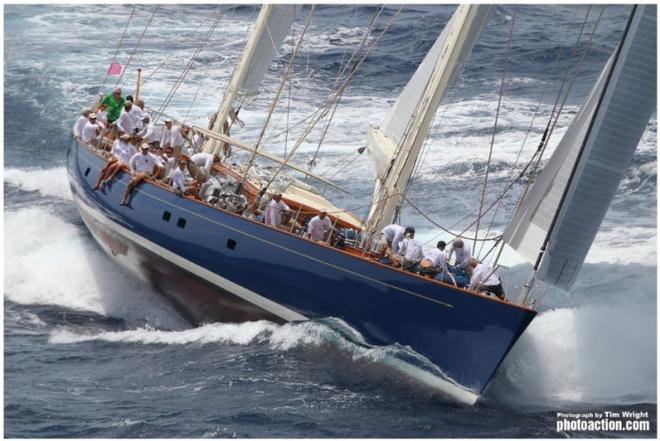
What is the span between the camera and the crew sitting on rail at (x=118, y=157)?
68.0 ft

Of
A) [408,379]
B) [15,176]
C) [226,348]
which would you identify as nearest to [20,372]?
[226,348]

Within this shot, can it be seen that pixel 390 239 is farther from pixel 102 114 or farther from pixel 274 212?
pixel 102 114

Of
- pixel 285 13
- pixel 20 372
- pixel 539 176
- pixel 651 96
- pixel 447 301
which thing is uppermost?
pixel 285 13

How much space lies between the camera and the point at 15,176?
1083 inches

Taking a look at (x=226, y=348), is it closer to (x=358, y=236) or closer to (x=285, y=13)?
(x=358, y=236)

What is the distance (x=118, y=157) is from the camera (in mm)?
20844

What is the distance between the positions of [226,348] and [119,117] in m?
6.20

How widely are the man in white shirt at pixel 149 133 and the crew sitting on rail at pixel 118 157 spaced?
3.00 ft

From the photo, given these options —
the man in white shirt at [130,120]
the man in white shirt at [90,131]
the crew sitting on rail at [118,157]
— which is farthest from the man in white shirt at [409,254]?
the man in white shirt at [90,131]

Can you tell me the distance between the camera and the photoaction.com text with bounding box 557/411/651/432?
16.1 meters

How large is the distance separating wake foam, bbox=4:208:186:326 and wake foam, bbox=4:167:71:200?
2.17 m

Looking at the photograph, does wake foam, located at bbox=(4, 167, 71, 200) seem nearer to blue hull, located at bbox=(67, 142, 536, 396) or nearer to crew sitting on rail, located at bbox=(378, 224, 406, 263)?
blue hull, located at bbox=(67, 142, 536, 396)

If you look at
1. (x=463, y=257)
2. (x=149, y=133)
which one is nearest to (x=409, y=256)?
(x=463, y=257)

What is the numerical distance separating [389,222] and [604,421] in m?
4.55
